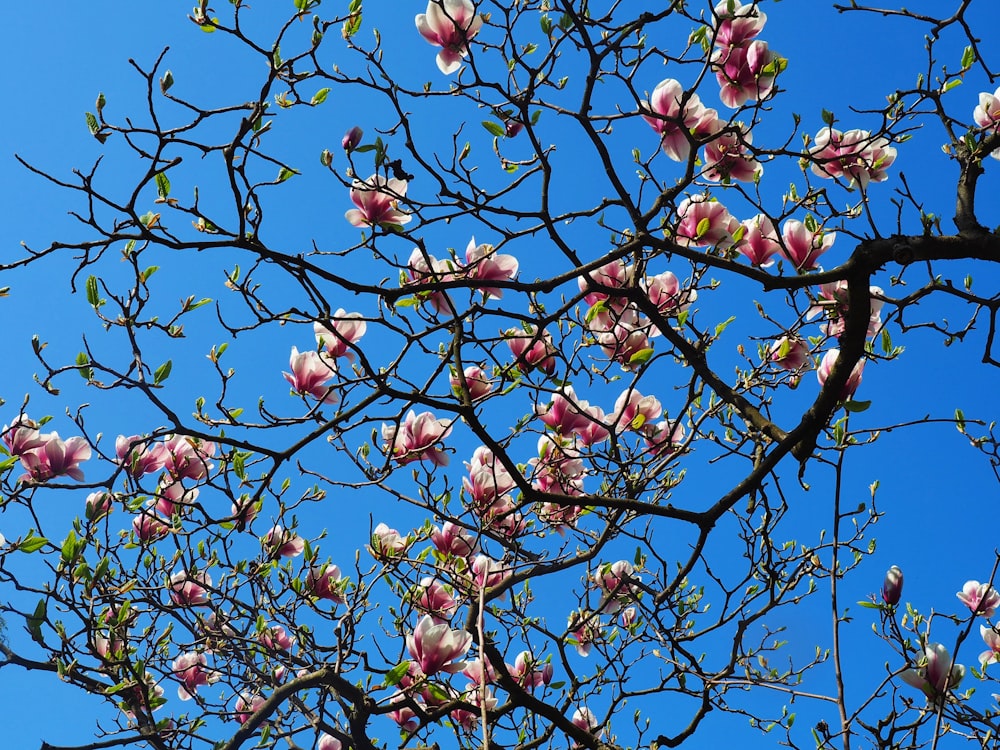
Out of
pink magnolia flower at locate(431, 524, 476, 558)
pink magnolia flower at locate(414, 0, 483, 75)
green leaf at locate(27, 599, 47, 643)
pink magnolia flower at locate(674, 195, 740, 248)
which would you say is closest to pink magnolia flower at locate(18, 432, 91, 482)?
green leaf at locate(27, 599, 47, 643)

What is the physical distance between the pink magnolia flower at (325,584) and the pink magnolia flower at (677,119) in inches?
65.4

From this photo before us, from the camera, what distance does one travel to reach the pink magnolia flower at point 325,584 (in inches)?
109

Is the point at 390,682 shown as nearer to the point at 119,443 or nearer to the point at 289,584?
the point at 289,584

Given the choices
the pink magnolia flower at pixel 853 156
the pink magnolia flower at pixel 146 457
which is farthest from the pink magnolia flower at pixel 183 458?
the pink magnolia flower at pixel 853 156

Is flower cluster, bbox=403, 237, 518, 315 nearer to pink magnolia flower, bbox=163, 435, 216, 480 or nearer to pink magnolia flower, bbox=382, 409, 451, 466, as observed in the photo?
pink magnolia flower, bbox=382, 409, 451, 466

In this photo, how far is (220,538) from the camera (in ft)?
8.82

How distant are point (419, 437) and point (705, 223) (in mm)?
952

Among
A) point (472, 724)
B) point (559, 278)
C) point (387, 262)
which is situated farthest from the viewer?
point (472, 724)

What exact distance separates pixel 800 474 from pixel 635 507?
18.2 inches

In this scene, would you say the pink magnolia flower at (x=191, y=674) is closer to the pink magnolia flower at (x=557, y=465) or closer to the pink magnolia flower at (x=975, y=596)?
the pink magnolia flower at (x=557, y=465)

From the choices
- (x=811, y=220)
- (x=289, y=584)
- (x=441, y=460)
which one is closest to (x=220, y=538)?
(x=289, y=584)

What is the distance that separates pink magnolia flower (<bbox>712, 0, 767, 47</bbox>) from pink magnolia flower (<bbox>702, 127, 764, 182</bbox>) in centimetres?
21

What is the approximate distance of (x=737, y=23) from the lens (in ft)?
6.68

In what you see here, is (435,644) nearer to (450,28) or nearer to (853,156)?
(450,28)
